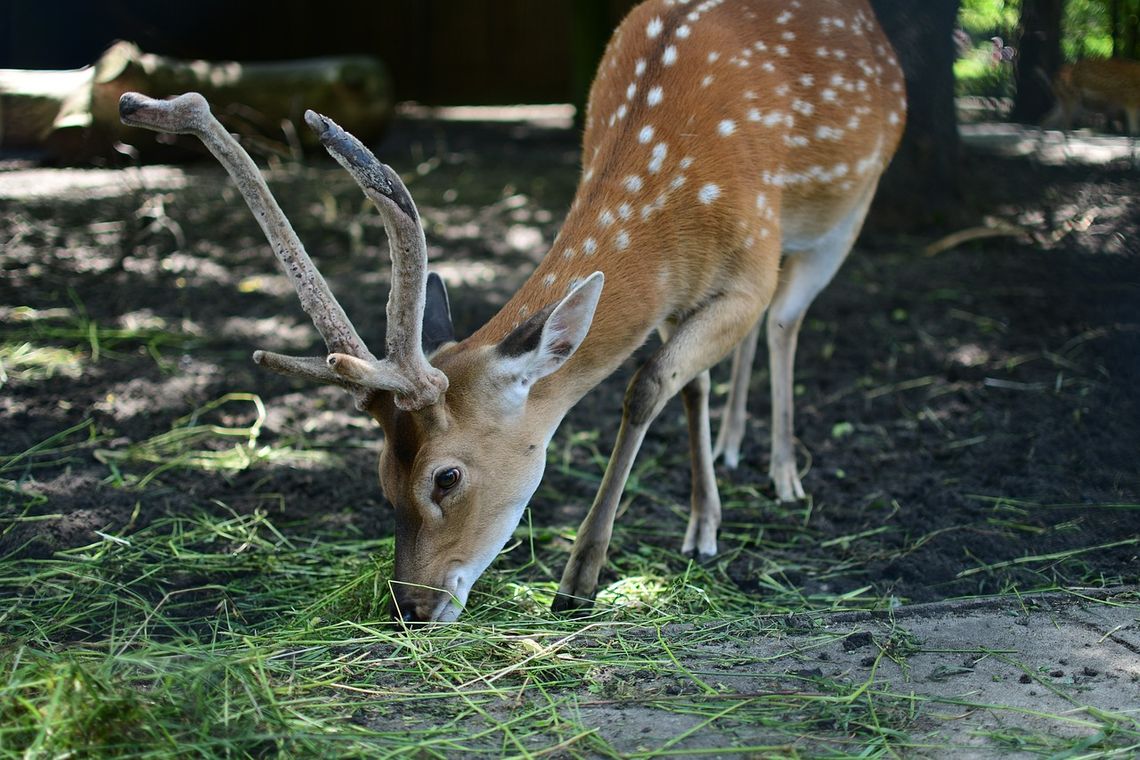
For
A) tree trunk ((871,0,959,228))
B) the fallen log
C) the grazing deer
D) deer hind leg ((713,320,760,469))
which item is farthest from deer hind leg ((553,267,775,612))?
the fallen log

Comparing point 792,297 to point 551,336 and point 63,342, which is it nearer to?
point 551,336

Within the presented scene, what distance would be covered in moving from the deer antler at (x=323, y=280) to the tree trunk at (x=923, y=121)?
12.5ft

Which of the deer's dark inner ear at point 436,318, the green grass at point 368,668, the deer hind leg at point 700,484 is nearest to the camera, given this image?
the green grass at point 368,668

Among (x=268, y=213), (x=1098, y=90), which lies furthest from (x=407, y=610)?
(x=1098, y=90)

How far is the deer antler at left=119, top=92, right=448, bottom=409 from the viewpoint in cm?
268

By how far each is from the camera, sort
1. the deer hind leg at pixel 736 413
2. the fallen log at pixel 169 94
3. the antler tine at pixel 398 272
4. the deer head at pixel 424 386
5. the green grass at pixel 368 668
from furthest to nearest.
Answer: the fallen log at pixel 169 94 → the deer hind leg at pixel 736 413 → the deer head at pixel 424 386 → the antler tine at pixel 398 272 → the green grass at pixel 368 668

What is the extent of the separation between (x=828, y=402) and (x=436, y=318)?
227cm

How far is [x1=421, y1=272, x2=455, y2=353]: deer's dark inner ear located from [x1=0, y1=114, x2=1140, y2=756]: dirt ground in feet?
2.82

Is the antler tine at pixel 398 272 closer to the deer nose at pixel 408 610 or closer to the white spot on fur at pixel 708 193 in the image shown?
the deer nose at pixel 408 610

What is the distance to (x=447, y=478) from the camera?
9.61 feet

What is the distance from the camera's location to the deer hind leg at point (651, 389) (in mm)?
3258

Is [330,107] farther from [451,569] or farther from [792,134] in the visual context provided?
[451,569]

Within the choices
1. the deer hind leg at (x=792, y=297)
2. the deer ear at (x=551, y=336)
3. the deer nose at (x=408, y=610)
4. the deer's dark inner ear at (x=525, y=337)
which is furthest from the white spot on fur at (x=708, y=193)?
the deer nose at (x=408, y=610)

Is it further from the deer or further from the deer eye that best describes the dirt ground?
the deer eye
